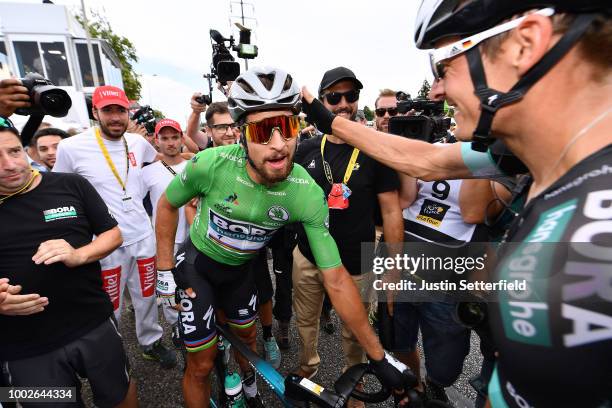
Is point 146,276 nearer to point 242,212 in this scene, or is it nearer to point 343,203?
point 242,212

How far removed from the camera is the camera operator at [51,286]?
1.80 m

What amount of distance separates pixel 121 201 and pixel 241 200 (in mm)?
2120

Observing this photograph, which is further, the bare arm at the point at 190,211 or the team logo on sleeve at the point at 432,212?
the bare arm at the point at 190,211

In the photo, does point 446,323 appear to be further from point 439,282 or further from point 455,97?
point 455,97

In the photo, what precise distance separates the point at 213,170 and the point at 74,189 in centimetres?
103

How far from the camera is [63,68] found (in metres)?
22.0

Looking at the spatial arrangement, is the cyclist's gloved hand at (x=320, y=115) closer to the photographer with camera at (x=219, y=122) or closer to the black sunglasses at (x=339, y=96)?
the black sunglasses at (x=339, y=96)

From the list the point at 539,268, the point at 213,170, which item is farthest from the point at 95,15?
the point at 539,268

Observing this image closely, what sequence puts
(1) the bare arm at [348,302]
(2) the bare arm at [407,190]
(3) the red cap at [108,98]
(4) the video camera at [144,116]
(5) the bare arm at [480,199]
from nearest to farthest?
(1) the bare arm at [348,302], (5) the bare arm at [480,199], (2) the bare arm at [407,190], (3) the red cap at [108,98], (4) the video camera at [144,116]

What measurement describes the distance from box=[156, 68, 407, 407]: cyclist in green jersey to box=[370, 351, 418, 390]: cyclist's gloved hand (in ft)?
0.78

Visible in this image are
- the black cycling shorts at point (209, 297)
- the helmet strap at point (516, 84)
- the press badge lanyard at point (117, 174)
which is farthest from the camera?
the press badge lanyard at point (117, 174)

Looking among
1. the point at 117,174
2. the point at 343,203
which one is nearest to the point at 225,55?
the point at 117,174

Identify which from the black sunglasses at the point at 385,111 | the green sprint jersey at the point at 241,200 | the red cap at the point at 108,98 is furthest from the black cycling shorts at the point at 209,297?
the black sunglasses at the point at 385,111

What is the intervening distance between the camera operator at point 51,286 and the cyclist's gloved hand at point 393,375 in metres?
1.94
